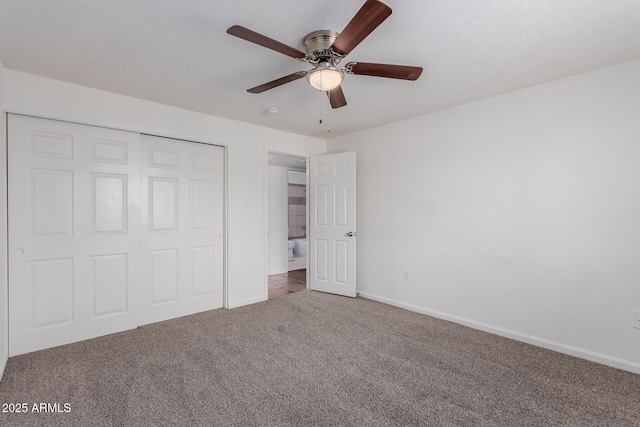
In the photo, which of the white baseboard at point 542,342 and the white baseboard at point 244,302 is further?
the white baseboard at point 244,302

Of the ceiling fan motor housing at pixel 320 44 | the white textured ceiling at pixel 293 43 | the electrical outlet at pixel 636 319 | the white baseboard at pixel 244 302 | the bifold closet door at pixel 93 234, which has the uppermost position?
the white textured ceiling at pixel 293 43

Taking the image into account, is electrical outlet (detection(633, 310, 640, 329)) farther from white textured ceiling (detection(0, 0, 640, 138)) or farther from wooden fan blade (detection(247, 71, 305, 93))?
wooden fan blade (detection(247, 71, 305, 93))

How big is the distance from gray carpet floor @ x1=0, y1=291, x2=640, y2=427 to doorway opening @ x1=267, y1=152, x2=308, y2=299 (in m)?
2.44

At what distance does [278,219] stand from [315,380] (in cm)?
403

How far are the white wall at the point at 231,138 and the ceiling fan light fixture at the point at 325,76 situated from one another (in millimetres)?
2013

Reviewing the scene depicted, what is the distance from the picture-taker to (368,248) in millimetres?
Result: 4102

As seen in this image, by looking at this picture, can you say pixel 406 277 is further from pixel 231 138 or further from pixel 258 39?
pixel 258 39

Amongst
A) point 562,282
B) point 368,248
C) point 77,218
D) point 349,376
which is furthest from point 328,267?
point 77,218

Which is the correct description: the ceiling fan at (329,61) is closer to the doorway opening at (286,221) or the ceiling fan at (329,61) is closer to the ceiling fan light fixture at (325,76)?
the ceiling fan light fixture at (325,76)

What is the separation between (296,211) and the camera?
660 cm

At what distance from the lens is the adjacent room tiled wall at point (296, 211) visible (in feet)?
21.2

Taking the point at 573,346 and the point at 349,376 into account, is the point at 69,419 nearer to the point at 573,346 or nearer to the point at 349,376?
the point at 349,376

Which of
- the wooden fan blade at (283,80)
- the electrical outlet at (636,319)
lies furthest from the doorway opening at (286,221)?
the electrical outlet at (636,319)

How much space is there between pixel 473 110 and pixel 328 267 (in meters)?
2.68
